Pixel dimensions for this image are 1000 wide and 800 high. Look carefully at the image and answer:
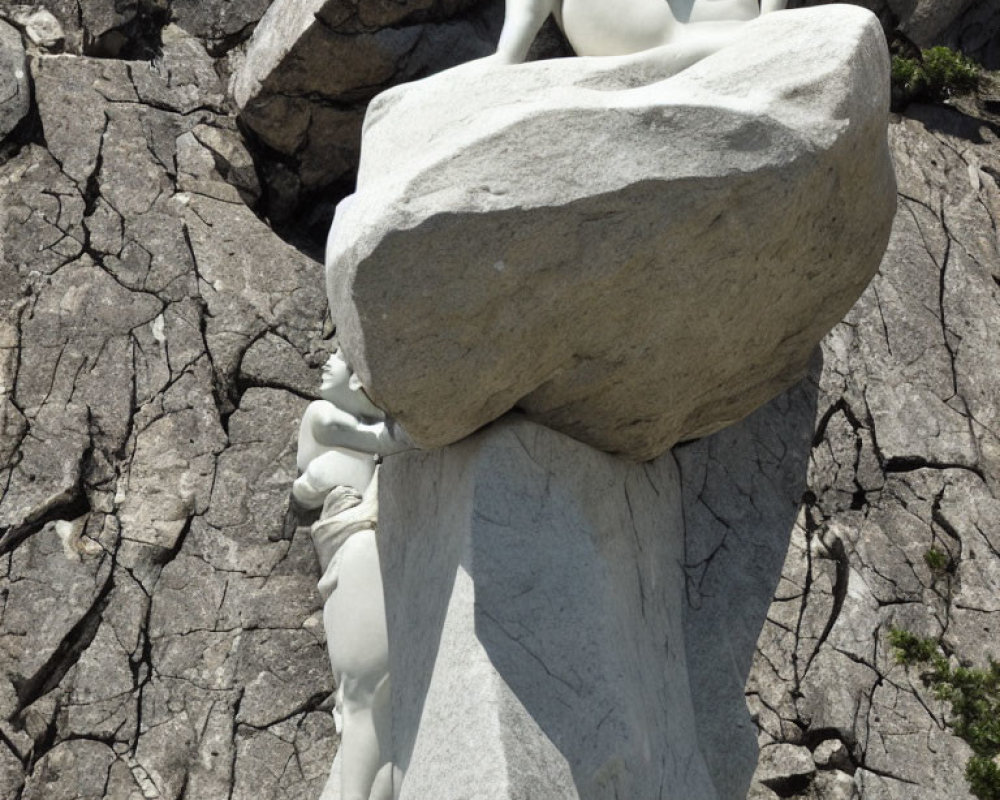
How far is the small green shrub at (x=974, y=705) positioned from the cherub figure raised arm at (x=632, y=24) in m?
1.10

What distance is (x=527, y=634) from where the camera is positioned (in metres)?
2.79

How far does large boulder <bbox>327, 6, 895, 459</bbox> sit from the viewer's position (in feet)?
8.95

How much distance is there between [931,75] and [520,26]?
158cm

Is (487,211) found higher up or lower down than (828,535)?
higher up

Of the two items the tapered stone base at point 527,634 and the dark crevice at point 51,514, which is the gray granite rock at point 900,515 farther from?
the dark crevice at point 51,514

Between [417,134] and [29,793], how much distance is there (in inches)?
58.4

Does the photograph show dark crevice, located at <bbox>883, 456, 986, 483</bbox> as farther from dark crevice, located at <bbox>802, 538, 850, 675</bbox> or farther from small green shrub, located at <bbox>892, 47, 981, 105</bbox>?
small green shrub, located at <bbox>892, 47, 981, 105</bbox>

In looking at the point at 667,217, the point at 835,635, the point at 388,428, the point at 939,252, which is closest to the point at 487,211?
the point at 667,217

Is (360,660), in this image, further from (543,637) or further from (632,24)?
(632,24)

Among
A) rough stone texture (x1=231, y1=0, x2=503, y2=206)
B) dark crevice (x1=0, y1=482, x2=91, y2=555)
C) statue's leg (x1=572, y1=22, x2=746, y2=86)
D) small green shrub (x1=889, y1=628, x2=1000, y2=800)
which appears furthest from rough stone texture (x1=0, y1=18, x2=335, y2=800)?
statue's leg (x1=572, y1=22, x2=746, y2=86)

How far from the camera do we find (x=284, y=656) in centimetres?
367

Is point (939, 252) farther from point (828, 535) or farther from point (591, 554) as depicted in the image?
point (591, 554)

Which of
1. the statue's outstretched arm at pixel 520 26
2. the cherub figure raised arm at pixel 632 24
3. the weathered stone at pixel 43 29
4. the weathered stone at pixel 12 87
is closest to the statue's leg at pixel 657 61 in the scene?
the cherub figure raised arm at pixel 632 24

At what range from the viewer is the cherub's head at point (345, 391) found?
129 inches
